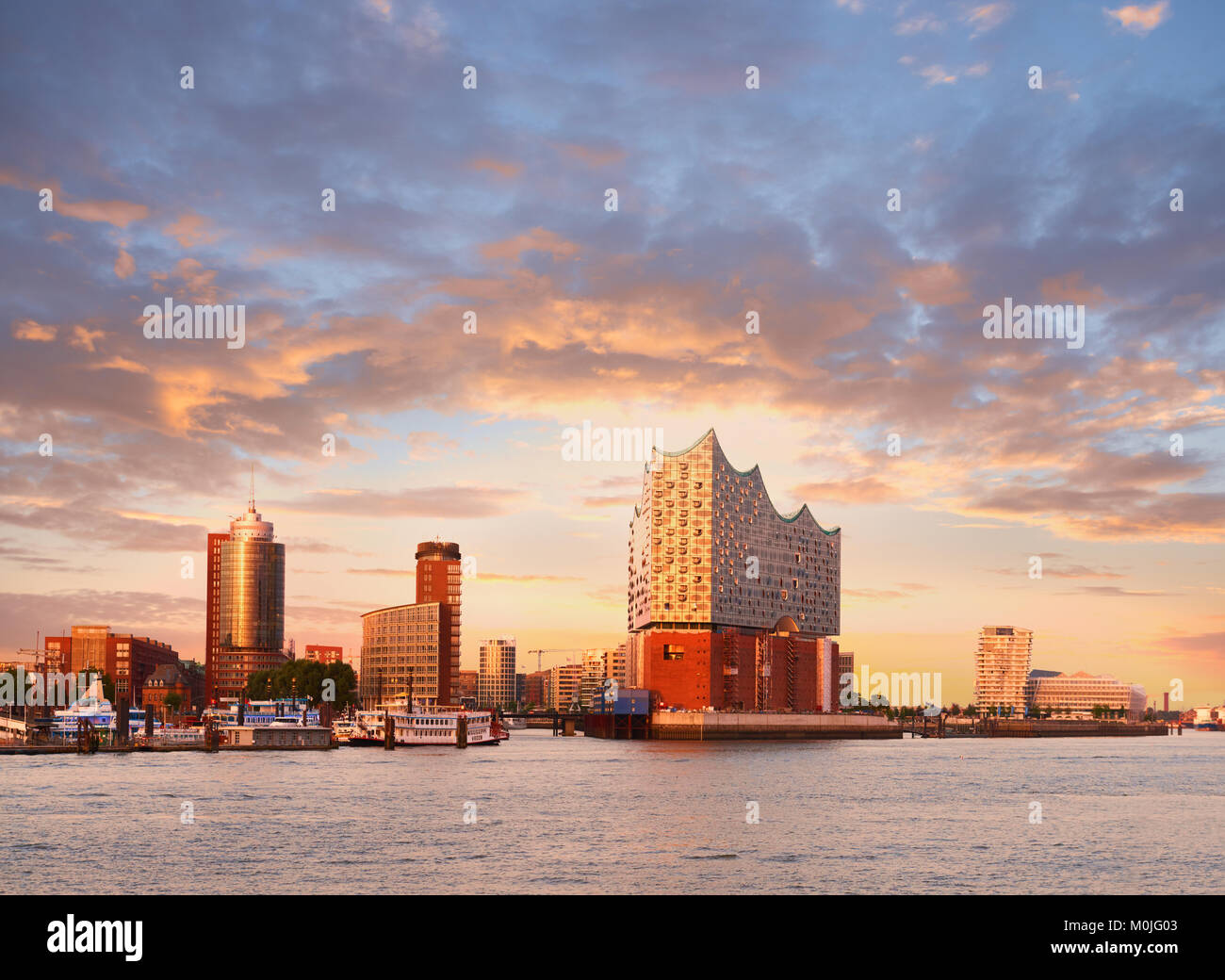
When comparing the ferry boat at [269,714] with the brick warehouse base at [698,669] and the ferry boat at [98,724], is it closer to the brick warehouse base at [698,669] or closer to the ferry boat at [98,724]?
the ferry boat at [98,724]

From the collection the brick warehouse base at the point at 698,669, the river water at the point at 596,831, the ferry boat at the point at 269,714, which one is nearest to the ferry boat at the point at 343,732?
the ferry boat at the point at 269,714

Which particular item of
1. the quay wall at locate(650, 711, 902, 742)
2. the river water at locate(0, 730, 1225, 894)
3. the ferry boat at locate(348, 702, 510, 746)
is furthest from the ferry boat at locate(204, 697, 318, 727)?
the river water at locate(0, 730, 1225, 894)

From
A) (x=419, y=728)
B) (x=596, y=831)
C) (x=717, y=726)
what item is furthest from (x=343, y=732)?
(x=596, y=831)

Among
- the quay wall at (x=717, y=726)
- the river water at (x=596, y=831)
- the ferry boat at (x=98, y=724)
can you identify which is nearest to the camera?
the river water at (x=596, y=831)

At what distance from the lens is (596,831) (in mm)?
52062

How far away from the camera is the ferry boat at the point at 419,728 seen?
15238 cm

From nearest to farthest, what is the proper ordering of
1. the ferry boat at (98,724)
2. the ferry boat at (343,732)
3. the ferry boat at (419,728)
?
the ferry boat at (98,724) < the ferry boat at (419,728) < the ferry boat at (343,732)

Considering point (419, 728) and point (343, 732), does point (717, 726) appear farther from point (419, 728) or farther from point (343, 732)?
point (343, 732)

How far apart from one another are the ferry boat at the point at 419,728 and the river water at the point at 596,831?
170 feet

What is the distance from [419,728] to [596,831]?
109m

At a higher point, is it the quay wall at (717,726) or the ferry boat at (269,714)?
the ferry boat at (269,714)
